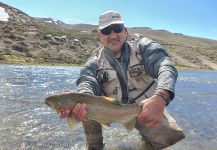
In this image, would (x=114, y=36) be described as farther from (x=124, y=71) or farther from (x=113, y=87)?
(x=113, y=87)

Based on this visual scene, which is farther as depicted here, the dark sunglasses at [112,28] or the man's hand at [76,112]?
the dark sunglasses at [112,28]

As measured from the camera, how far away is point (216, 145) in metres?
11.6

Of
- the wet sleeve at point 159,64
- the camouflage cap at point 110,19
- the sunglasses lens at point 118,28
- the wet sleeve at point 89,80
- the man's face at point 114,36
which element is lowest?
the wet sleeve at point 89,80

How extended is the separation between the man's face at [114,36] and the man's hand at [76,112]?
2046mm

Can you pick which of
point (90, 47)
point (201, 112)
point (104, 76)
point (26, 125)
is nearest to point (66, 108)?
point (104, 76)

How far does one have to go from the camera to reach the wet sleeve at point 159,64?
19.6ft

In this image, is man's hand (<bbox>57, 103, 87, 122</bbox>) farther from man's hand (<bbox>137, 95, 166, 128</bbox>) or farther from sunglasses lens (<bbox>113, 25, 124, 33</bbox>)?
sunglasses lens (<bbox>113, 25, 124, 33</bbox>)

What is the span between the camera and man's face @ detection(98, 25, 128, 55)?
304 inches

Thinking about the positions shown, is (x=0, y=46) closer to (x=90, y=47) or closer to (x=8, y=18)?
(x=90, y=47)

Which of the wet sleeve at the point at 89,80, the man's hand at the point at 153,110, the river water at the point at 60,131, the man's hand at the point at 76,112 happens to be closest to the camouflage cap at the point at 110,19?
the wet sleeve at the point at 89,80

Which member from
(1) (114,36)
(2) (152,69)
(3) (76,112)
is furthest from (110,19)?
(3) (76,112)

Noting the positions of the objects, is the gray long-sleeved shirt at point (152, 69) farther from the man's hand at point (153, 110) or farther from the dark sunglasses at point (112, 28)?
the dark sunglasses at point (112, 28)

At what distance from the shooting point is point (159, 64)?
685 centimetres

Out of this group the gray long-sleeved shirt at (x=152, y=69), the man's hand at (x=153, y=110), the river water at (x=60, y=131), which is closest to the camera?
the man's hand at (x=153, y=110)
